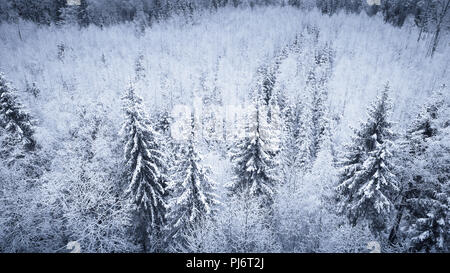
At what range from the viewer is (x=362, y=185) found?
659 inches

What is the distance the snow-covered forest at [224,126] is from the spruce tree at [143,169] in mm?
114

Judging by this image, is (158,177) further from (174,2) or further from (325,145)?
(174,2)

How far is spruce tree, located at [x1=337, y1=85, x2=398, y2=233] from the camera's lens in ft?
51.0

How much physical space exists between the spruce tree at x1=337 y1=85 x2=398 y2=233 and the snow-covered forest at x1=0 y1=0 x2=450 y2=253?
11 centimetres

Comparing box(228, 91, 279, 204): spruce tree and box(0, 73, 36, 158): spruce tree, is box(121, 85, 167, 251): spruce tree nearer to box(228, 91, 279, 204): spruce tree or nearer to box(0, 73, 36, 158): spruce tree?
box(228, 91, 279, 204): spruce tree

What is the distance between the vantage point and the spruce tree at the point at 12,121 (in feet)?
78.3

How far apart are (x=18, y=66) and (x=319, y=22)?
83.7 metres

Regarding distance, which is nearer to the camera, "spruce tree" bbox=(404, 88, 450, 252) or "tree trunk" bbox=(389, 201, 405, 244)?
"spruce tree" bbox=(404, 88, 450, 252)

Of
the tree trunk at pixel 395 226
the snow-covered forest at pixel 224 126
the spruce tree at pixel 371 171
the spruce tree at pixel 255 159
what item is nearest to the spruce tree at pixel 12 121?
the snow-covered forest at pixel 224 126

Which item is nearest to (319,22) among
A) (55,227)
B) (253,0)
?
(253,0)

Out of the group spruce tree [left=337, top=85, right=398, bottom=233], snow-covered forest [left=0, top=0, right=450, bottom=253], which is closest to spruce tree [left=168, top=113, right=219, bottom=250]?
snow-covered forest [left=0, top=0, right=450, bottom=253]

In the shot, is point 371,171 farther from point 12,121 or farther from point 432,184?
point 12,121

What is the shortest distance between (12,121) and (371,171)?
1229 inches

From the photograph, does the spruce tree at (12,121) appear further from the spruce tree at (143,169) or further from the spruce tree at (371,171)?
the spruce tree at (371,171)
